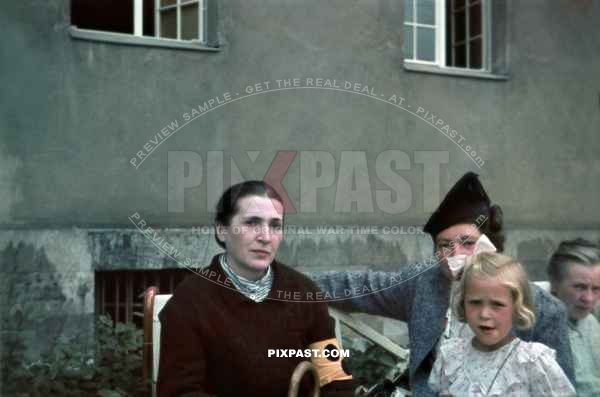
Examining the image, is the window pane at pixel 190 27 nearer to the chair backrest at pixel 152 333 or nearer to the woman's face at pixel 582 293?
the chair backrest at pixel 152 333

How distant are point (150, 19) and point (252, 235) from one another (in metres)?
1.26

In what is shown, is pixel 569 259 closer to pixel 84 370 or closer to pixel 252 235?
Result: pixel 252 235

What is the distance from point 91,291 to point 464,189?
1.52 metres

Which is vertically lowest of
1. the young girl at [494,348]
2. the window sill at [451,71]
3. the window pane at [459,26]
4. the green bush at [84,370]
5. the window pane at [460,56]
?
the green bush at [84,370]

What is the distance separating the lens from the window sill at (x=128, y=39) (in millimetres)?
3654

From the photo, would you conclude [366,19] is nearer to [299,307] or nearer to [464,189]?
[464,189]

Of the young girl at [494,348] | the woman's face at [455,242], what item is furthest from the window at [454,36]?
the young girl at [494,348]

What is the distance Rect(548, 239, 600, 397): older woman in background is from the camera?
10.9ft

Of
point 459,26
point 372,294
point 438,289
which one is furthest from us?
point 459,26

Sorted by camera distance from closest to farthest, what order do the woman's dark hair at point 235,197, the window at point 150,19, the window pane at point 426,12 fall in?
the woman's dark hair at point 235,197 < the window at point 150,19 < the window pane at point 426,12

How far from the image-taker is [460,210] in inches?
130

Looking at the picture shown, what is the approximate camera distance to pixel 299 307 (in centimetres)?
302

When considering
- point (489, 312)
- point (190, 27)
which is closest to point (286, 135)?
point (190, 27)

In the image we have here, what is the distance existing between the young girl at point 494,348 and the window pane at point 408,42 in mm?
A: 1647
